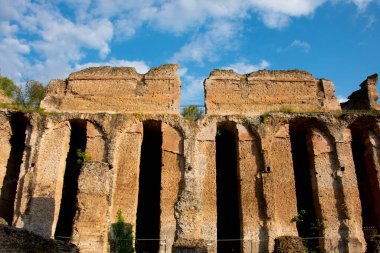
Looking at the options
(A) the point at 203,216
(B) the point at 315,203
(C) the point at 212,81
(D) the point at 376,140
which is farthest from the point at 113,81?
(D) the point at 376,140

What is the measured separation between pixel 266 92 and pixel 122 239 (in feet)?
25.0

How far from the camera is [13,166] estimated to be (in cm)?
1500

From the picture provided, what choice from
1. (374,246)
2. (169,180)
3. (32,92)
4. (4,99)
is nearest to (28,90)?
(32,92)

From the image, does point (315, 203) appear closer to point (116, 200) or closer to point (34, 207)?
point (116, 200)

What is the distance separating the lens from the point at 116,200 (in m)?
13.0

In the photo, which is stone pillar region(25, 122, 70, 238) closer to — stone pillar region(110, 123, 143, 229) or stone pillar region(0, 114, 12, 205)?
stone pillar region(0, 114, 12, 205)

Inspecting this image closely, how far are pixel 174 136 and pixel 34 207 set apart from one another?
5.15m

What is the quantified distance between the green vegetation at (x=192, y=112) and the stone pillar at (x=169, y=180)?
873mm

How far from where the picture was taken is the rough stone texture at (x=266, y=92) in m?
15.1

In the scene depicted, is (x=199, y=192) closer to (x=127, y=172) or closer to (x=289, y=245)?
(x=127, y=172)

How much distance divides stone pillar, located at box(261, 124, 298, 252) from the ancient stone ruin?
36mm

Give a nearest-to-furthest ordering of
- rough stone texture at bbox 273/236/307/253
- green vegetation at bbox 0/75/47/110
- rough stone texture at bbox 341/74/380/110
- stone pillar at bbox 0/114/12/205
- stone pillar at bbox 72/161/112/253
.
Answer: rough stone texture at bbox 273/236/307/253 → stone pillar at bbox 72/161/112/253 → stone pillar at bbox 0/114/12/205 → rough stone texture at bbox 341/74/380/110 → green vegetation at bbox 0/75/47/110

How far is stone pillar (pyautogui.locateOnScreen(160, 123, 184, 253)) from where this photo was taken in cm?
1252

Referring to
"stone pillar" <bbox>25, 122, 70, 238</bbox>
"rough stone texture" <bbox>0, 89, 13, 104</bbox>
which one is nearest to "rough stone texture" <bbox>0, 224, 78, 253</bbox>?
"stone pillar" <bbox>25, 122, 70, 238</bbox>
